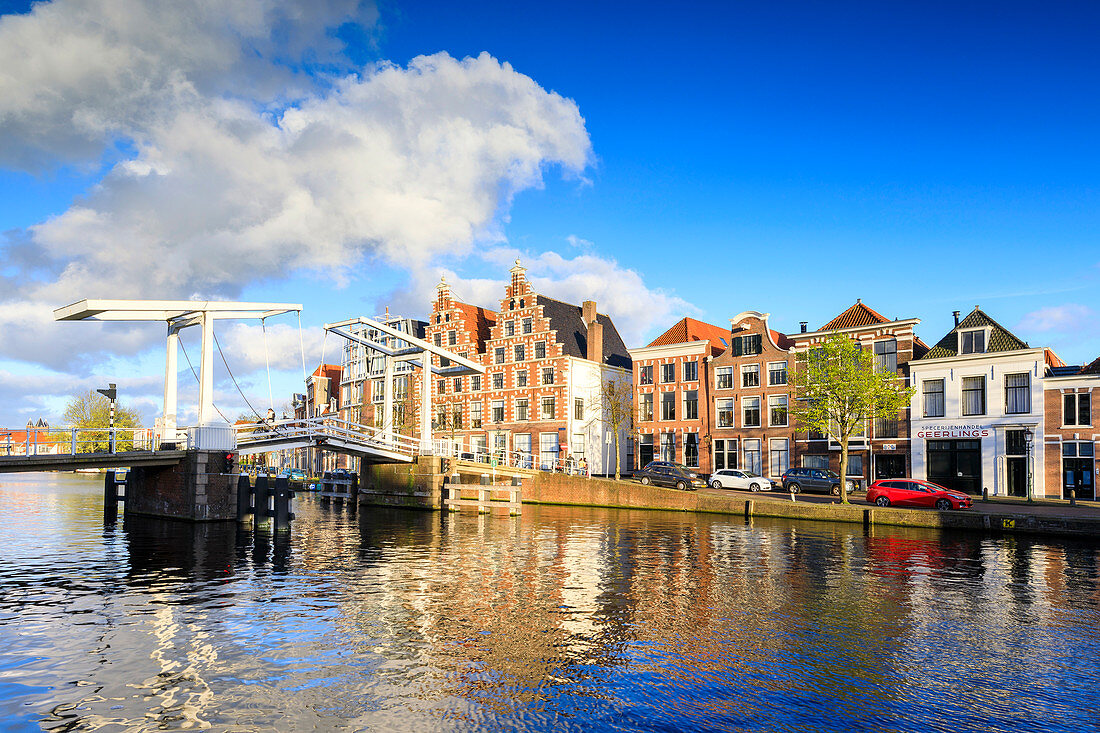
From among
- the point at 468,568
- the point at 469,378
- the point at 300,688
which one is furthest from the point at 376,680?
the point at 469,378

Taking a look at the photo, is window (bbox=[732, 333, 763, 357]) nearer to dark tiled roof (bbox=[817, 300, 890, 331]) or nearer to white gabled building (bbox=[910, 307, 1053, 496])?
dark tiled roof (bbox=[817, 300, 890, 331])

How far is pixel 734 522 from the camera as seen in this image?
127 feet

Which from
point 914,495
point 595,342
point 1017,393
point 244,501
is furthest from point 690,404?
point 244,501

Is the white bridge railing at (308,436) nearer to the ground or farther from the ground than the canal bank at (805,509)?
farther from the ground

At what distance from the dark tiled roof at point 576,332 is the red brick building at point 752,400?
1163cm

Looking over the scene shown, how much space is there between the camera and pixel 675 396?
60.0 meters

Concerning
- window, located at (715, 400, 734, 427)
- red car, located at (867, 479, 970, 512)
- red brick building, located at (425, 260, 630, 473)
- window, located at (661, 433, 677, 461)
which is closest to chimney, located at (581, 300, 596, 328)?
red brick building, located at (425, 260, 630, 473)

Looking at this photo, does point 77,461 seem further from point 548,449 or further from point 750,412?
point 750,412

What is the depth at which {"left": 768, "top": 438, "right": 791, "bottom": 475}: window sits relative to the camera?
54.1 metres

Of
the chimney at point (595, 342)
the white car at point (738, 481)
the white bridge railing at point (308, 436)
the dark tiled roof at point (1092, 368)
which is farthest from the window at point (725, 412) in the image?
the white bridge railing at point (308, 436)

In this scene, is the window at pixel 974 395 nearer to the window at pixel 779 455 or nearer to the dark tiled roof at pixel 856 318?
the dark tiled roof at pixel 856 318

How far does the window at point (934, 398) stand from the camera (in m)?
49.1

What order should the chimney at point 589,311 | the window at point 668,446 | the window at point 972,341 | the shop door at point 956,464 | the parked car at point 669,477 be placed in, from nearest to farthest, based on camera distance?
the shop door at point 956,464, the window at point 972,341, the parked car at point 669,477, the window at point 668,446, the chimney at point 589,311

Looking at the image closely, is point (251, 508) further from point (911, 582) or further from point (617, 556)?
point (911, 582)
